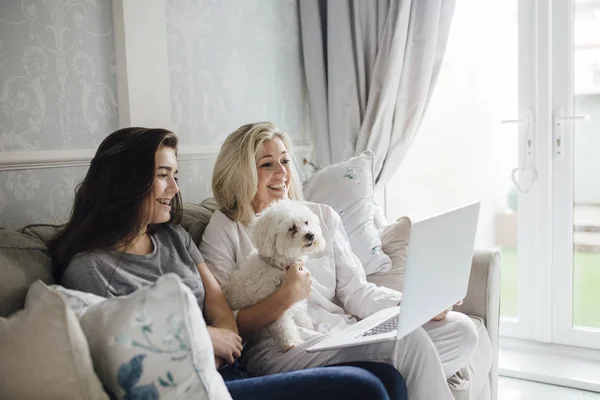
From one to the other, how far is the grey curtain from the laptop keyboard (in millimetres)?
1418

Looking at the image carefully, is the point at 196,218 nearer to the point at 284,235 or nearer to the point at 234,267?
the point at 234,267

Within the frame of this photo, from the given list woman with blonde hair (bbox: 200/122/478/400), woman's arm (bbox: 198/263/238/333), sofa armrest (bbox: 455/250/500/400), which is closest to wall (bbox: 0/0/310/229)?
woman with blonde hair (bbox: 200/122/478/400)

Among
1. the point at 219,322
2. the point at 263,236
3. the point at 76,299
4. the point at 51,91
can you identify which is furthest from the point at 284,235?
the point at 51,91

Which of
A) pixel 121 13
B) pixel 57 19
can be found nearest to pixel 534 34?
pixel 121 13

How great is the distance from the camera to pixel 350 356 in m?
1.51

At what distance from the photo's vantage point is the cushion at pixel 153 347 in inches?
38.1

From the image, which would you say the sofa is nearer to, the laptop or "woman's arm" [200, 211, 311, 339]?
"woman's arm" [200, 211, 311, 339]

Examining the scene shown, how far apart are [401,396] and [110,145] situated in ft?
3.19

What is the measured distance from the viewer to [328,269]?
1937 millimetres

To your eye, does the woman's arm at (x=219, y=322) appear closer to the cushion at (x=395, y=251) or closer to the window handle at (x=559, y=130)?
the cushion at (x=395, y=251)

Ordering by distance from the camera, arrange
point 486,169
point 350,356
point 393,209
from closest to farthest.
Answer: point 350,356 < point 486,169 < point 393,209

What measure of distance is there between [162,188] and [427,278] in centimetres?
72

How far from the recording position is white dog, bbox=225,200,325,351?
1634mm

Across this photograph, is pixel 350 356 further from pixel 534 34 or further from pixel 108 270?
pixel 534 34
